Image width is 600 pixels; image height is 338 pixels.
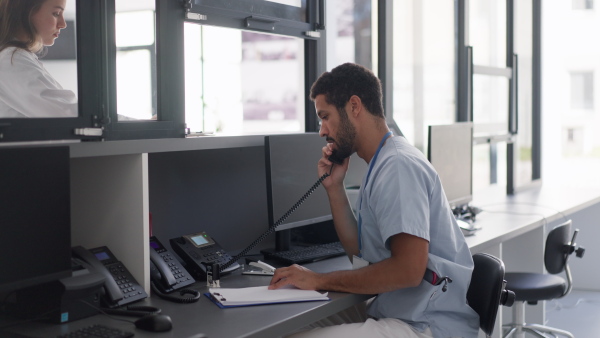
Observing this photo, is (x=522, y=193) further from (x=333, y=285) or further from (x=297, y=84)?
(x=333, y=285)

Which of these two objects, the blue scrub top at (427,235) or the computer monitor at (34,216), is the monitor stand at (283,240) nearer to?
the blue scrub top at (427,235)

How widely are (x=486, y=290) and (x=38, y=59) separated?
1446 millimetres

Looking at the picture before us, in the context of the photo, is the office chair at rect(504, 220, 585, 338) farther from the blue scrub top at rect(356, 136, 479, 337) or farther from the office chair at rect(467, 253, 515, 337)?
the blue scrub top at rect(356, 136, 479, 337)

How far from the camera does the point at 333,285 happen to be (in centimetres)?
193

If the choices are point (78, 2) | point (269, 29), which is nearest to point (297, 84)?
point (269, 29)

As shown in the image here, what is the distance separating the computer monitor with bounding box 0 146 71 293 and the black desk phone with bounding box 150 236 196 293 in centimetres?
32

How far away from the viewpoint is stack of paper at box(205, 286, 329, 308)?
1.80 metres

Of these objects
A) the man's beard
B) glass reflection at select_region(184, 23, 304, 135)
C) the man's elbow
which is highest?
glass reflection at select_region(184, 23, 304, 135)

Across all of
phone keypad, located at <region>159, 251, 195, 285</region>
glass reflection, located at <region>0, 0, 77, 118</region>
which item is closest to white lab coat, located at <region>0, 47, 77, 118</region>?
glass reflection, located at <region>0, 0, 77, 118</region>

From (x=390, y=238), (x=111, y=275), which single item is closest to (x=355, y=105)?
(x=390, y=238)

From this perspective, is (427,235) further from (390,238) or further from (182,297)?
(182,297)

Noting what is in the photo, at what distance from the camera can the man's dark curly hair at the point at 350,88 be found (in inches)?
81.3

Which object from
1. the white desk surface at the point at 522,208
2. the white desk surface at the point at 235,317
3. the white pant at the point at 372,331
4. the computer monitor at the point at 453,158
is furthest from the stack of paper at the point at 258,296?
the computer monitor at the point at 453,158

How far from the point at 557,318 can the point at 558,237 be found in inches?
49.3
